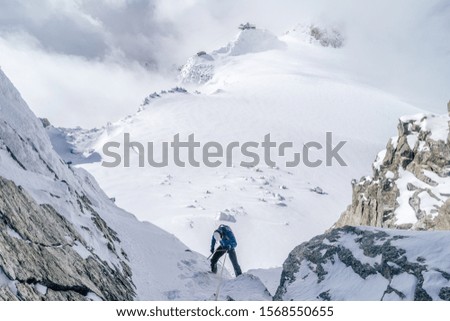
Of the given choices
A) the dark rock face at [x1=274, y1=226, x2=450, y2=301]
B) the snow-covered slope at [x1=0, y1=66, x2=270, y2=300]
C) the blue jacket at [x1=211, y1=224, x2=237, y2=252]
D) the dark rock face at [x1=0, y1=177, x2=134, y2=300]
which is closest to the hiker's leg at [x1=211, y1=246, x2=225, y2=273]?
the blue jacket at [x1=211, y1=224, x2=237, y2=252]

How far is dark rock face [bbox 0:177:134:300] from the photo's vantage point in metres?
7.43

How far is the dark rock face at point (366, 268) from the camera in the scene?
342 inches

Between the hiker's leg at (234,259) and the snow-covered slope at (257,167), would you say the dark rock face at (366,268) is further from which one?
the snow-covered slope at (257,167)

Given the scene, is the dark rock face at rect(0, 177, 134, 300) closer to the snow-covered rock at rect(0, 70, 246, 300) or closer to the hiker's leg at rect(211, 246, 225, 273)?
the snow-covered rock at rect(0, 70, 246, 300)

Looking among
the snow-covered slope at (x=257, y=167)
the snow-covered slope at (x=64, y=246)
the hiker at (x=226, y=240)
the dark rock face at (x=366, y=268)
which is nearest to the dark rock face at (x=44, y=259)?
the snow-covered slope at (x=64, y=246)

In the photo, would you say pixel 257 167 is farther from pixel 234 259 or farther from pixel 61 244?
pixel 61 244

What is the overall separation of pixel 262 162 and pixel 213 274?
5653 centimetres

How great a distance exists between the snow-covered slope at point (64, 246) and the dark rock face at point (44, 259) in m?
0.02

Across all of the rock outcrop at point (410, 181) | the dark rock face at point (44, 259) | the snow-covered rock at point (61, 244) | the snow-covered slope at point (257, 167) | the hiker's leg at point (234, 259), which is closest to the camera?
the dark rock face at point (44, 259)

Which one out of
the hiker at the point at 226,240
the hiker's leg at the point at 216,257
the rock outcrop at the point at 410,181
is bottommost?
the hiker's leg at the point at 216,257

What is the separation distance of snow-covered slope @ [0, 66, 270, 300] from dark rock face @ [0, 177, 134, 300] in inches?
0.6

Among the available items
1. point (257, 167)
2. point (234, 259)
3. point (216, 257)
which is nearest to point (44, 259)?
point (234, 259)

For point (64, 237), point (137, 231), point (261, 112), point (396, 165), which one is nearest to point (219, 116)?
point (261, 112)

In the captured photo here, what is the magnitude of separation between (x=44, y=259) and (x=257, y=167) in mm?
60820
